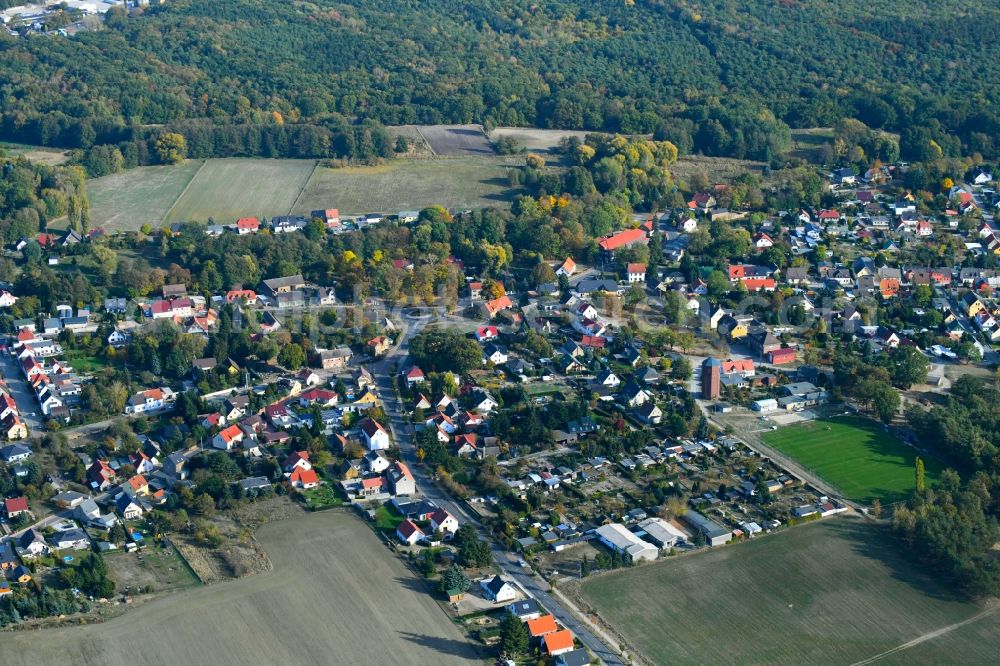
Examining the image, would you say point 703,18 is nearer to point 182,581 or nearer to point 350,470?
point 350,470

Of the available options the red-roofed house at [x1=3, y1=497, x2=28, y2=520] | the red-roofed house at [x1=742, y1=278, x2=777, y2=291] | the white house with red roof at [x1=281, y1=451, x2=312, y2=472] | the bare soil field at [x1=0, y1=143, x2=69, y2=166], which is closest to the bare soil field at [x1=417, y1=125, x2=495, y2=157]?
the bare soil field at [x1=0, y1=143, x2=69, y2=166]

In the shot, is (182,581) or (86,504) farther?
(86,504)

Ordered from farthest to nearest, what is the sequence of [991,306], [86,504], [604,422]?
[991,306], [604,422], [86,504]

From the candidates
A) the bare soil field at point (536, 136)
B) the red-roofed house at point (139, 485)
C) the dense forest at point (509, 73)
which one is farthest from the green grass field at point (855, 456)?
the bare soil field at point (536, 136)

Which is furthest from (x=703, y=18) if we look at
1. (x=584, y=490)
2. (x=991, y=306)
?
(x=584, y=490)

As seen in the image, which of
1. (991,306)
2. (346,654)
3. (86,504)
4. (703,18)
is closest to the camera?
(346,654)

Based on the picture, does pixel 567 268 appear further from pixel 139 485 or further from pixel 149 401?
pixel 139 485
